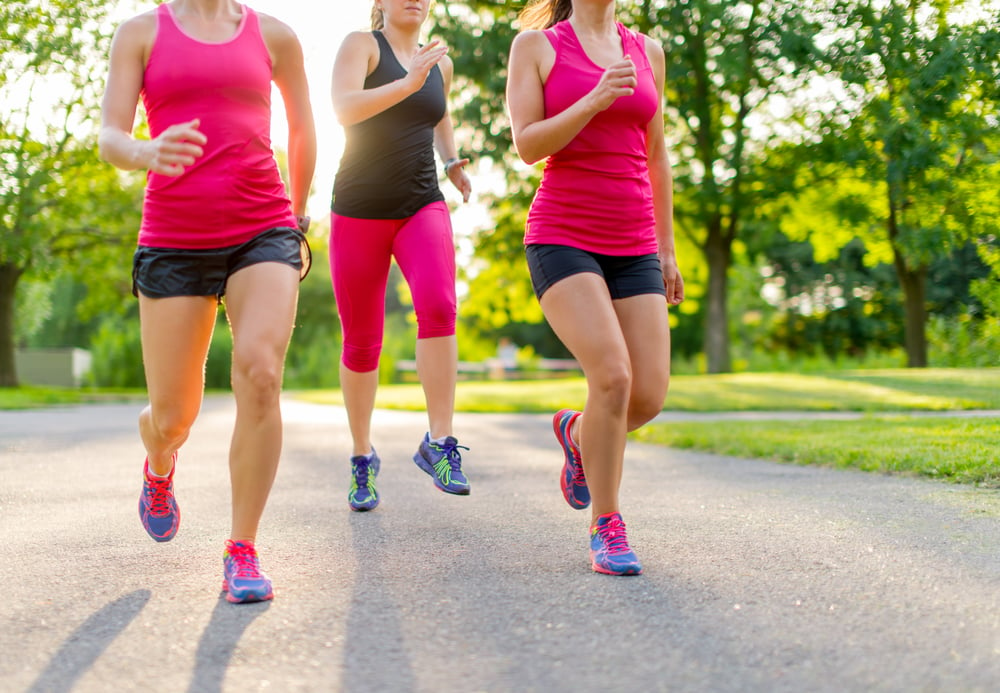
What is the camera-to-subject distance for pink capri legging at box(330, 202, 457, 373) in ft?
15.1

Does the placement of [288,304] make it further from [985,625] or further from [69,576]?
[985,625]

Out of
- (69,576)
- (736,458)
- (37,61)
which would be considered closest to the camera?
(69,576)

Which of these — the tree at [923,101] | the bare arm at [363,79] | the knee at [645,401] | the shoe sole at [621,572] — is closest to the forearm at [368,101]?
the bare arm at [363,79]

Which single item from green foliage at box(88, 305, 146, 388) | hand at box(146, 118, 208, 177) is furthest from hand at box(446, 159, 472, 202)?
green foliage at box(88, 305, 146, 388)

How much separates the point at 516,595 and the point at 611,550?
502 mm

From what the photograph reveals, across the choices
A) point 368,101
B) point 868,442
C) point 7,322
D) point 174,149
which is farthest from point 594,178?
point 7,322

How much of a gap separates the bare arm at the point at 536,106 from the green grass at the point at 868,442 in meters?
3.42

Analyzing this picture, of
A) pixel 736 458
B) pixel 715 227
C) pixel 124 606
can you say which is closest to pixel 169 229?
pixel 124 606

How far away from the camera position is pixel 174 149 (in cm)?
294

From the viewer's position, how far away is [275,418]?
3355 mm

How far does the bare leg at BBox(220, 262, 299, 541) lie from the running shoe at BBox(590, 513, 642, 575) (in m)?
1.18

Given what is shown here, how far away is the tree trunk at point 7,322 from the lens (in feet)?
82.8

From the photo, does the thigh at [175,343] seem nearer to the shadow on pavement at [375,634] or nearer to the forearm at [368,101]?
the shadow on pavement at [375,634]

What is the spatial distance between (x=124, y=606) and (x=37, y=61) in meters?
21.7
